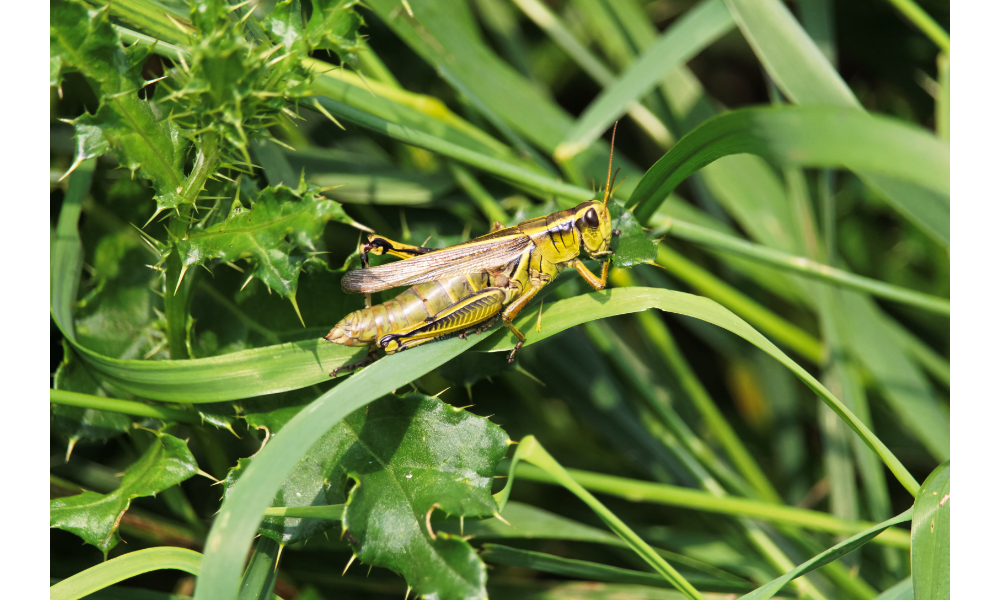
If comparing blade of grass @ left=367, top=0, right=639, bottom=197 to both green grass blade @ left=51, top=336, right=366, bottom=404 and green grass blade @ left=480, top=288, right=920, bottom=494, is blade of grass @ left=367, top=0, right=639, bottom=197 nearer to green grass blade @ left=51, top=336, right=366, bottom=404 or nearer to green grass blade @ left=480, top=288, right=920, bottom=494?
green grass blade @ left=480, top=288, right=920, bottom=494

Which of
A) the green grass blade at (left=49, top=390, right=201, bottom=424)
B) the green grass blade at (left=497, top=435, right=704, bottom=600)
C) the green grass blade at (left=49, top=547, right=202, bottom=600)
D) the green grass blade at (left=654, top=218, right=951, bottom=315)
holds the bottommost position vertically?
the green grass blade at (left=49, top=547, right=202, bottom=600)

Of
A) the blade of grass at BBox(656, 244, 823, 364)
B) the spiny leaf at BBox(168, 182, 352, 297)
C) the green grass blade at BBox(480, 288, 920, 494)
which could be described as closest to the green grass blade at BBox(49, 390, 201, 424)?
the spiny leaf at BBox(168, 182, 352, 297)

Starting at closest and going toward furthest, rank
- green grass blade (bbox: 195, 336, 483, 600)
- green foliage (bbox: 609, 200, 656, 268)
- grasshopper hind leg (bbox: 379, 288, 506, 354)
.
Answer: green grass blade (bbox: 195, 336, 483, 600) < grasshopper hind leg (bbox: 379, 288, 506, 354) < green foliage (bbox: 609, 200, 656, 268)

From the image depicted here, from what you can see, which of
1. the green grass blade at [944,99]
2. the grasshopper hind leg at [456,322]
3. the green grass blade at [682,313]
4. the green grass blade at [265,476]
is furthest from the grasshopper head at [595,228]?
the green grass blade at [944,99]

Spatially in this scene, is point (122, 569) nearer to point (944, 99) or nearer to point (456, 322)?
point (456, 322)

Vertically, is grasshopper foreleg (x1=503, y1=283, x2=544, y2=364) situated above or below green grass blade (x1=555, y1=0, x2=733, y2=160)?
below

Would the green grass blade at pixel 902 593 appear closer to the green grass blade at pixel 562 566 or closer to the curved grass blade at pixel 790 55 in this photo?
the green grass blade at pixel 562 566
